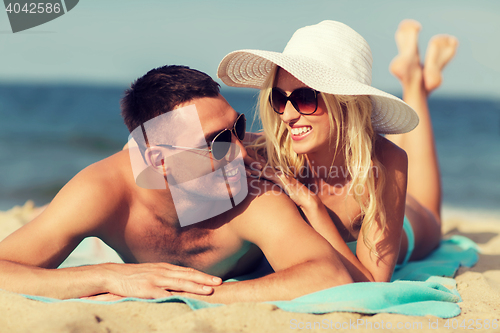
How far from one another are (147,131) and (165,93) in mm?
283

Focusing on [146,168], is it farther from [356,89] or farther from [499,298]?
[499,298]

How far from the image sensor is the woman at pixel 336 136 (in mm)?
2652

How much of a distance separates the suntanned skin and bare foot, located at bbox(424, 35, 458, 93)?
347cm

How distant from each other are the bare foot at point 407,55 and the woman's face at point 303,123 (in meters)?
2.87

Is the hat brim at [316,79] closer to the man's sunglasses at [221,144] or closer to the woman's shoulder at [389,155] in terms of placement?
the woman's shoulder at [389,155]

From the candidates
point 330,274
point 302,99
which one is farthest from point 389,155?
point 330,274

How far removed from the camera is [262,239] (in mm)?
2529

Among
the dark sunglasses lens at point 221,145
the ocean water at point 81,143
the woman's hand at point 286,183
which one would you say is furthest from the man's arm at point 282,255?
the ocean water at point 81,143

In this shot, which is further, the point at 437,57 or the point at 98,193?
the point at 437,57

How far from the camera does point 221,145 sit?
8.36 feet

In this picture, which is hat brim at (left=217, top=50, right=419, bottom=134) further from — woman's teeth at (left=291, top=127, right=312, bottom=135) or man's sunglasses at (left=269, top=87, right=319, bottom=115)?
woman's teeth at (left=291, top=127, right=312, bottom=135)

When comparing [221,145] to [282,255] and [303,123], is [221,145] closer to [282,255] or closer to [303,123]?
[303,123]

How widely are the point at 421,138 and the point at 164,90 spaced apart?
340 centimetres

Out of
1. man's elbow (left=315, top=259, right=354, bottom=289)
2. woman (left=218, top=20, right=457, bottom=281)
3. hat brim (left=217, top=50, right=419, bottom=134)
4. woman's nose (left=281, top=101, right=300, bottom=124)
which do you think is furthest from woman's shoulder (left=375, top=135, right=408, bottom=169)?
man's elbow (left=315, top=259, right=354, bottom=289)
